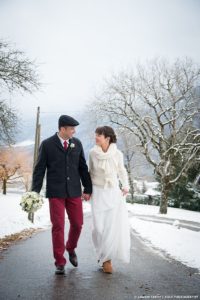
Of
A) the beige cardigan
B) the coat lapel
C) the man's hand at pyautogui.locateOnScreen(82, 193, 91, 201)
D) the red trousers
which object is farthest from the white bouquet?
the beige cardigan

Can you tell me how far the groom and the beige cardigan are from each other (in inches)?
7.9

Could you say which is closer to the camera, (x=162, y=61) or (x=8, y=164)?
(x=162, y=61)

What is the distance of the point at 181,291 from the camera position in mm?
4621

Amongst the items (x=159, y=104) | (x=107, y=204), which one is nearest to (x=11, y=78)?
(x=107, y=204)

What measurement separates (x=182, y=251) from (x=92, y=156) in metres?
3.40

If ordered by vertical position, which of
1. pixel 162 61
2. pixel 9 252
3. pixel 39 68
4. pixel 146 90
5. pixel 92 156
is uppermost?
pixel 162 61

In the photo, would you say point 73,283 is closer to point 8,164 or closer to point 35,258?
point 35,258

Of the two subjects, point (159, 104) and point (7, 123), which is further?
point (159, 104)

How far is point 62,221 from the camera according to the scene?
226 inches

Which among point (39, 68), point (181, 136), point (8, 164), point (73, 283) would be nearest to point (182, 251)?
point (73, 283)

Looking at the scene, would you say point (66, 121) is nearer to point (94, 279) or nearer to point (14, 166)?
point (94, 279)

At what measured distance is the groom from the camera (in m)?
5.81

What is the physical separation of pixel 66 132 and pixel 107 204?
54.1 inches

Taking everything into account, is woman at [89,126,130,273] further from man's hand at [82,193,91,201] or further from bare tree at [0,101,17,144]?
bare tree at [0,101,17,144]
